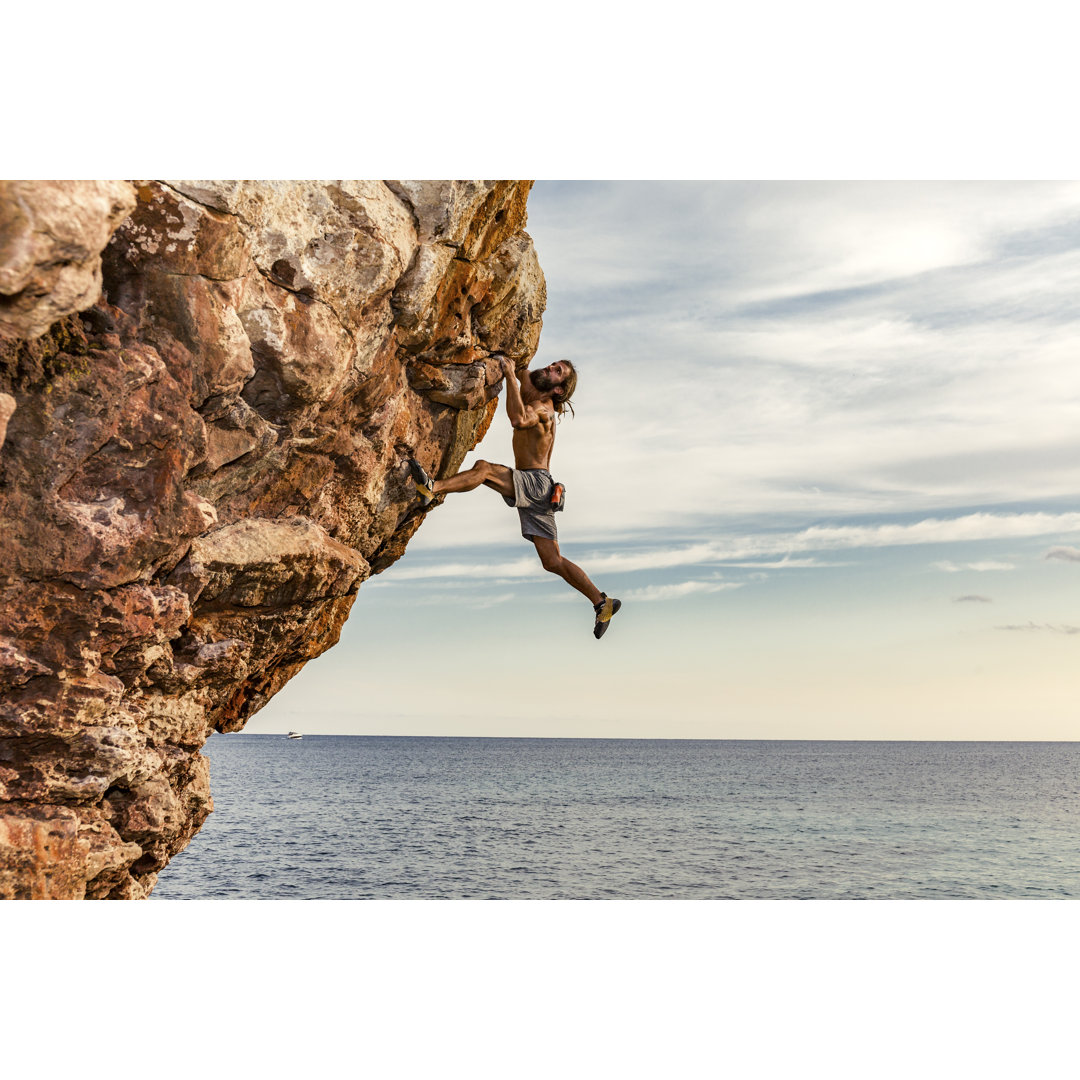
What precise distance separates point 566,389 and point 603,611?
100 inches

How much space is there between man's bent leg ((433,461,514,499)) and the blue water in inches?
949

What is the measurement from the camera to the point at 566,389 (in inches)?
389

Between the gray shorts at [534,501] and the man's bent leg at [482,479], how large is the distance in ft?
0.30

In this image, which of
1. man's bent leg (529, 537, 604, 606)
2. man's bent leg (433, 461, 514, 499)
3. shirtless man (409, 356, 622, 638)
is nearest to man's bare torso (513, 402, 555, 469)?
shirtless man (409, 356, 622, 638)

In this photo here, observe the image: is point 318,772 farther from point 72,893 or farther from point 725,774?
point 72,893

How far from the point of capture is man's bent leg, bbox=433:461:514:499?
9.77m

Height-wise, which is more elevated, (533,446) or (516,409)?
(516,409)

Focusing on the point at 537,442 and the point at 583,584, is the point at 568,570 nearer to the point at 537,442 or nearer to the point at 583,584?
the point at 583,584

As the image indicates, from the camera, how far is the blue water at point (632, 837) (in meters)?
35.5

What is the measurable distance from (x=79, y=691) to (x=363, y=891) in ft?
98.4

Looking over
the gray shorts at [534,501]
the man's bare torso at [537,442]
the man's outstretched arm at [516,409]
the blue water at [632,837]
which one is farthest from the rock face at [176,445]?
the blue water at [632,837]

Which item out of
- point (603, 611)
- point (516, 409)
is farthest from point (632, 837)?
point (516, 409)

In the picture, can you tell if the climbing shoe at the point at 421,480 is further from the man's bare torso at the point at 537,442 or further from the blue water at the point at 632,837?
the blue water at the point at 632,837

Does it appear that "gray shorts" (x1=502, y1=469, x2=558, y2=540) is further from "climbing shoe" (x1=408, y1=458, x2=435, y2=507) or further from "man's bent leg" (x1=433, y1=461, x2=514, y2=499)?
"climbing shoe" (x1=408, y1=458, x2=435, y2=507)
